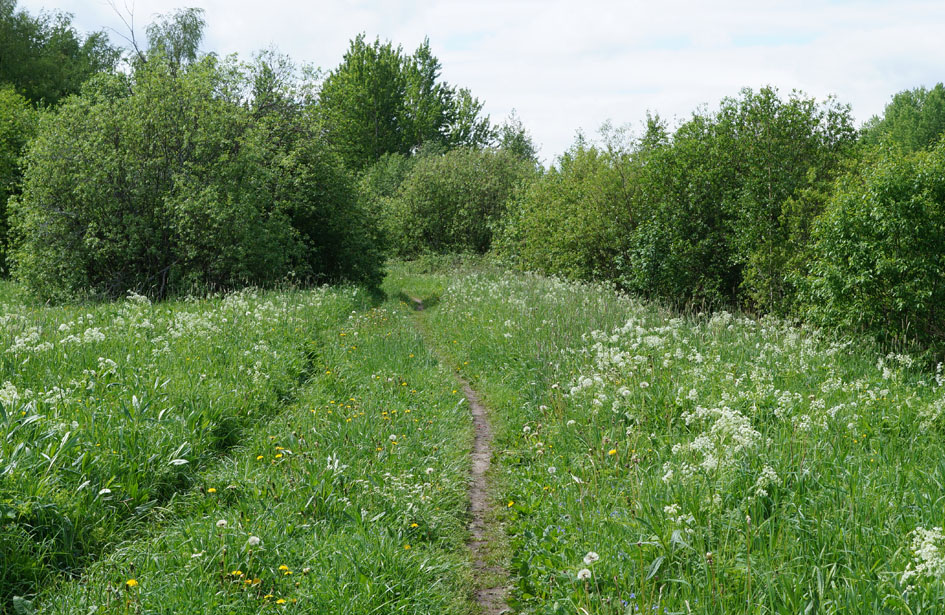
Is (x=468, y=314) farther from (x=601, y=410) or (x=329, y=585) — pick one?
(x=329, y=585)

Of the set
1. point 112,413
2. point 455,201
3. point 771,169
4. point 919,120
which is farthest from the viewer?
point 919,120

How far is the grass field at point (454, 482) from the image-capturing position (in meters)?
3.74

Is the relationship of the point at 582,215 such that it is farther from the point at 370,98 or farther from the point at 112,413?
the point at 370,98

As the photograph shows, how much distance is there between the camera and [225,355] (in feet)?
28.5

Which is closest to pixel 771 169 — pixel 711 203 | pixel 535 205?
pixel 711 203

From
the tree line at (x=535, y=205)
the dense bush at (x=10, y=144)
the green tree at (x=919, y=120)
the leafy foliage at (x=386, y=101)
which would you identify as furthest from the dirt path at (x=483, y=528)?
the green tree at (x=919, y=120)

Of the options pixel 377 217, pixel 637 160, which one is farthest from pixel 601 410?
pixel 377 217

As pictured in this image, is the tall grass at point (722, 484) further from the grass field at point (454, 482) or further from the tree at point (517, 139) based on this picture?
the tree at point (517, 139)

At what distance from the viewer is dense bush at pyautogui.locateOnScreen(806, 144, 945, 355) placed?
9.41m

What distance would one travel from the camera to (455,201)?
1433 inches

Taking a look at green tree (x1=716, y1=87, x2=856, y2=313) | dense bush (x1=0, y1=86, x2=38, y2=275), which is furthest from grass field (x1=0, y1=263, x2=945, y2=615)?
dense bush (x1=0, y1=86, x2=38, y2=275)

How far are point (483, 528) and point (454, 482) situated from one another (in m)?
0.66

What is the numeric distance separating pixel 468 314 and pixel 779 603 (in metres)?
11.2

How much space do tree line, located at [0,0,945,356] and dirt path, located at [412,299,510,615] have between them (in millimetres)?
6092
